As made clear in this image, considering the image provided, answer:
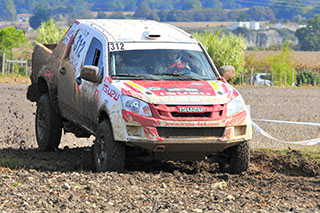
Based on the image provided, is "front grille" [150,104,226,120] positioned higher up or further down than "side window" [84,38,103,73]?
further down

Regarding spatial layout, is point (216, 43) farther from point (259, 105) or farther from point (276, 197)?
point (276, 197)

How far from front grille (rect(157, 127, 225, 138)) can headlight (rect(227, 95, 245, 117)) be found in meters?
0.26

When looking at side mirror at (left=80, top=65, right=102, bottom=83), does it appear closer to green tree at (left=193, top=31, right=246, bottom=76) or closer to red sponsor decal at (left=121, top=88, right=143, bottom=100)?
red sponsor decal at (left=121, top=88, right=143, bottom=100)

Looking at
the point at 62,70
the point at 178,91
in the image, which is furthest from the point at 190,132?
the point at 62,70

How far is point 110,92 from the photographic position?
29.5 feet

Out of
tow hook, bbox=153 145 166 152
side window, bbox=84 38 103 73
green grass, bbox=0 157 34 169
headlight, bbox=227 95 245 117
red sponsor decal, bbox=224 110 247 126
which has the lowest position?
green grass, bbox=0 157 34 169

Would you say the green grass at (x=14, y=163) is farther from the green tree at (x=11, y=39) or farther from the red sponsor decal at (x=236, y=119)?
the green tree at (x=11, y=39)

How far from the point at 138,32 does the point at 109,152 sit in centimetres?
238

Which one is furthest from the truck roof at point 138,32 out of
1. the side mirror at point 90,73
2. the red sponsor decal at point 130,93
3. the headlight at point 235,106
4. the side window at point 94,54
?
the headlight at point 235,106

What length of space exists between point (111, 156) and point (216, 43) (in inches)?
2075

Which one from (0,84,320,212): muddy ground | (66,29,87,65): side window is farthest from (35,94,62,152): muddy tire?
(66,29,87,65): side window

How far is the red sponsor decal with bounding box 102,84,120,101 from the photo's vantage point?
28.7ft

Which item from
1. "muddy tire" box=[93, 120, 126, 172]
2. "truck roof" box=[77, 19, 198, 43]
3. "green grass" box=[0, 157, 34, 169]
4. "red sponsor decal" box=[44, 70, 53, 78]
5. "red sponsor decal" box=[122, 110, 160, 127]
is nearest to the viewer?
"red sponsor decal" box=[122, 110, 160, 127]

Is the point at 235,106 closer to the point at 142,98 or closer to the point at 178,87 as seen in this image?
the point at 178,87
